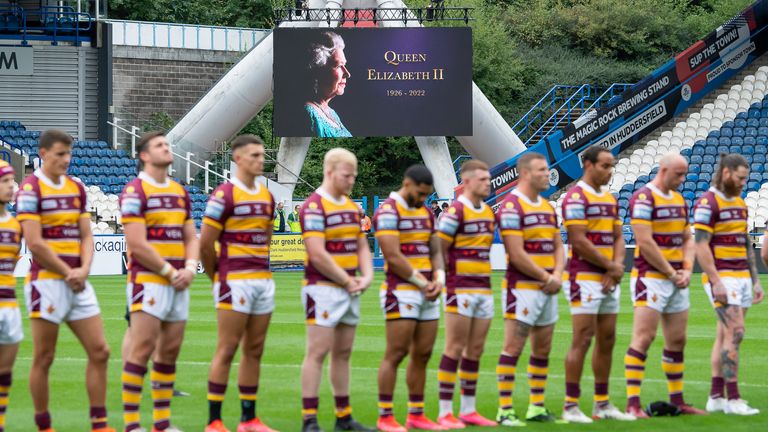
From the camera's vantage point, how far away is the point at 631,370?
11.0m

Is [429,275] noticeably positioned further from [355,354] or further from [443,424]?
[355,354]

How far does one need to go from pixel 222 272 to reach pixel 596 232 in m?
3.09

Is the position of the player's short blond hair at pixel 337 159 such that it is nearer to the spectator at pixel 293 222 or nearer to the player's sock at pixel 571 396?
the player's sock at pixel 571 396

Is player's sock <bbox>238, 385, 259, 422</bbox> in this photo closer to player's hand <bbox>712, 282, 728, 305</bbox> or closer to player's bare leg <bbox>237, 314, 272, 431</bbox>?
player's bare leg <bbox>237, 314, 272, 431</bbox>

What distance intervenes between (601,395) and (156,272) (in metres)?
3.80

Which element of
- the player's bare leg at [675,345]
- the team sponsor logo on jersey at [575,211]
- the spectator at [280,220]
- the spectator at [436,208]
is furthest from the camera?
the spectator at [280,220]

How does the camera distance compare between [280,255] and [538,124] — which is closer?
[280,255]

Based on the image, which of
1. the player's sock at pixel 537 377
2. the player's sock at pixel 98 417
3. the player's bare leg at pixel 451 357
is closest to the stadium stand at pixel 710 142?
the player's sock at pixel 537 377


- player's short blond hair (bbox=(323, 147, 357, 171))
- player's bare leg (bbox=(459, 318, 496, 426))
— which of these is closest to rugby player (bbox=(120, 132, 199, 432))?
player's short blond hair (bbox=(323, 147, 357, 171))

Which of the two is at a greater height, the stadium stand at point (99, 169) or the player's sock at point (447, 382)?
the stadium stand at point (99, 169)

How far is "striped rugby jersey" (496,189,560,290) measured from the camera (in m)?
10.6

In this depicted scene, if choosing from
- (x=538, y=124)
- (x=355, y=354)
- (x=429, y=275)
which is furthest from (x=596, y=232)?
(x=538, y=124)

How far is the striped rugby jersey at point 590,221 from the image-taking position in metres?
10.8

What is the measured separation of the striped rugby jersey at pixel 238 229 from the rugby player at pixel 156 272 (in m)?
0.23
